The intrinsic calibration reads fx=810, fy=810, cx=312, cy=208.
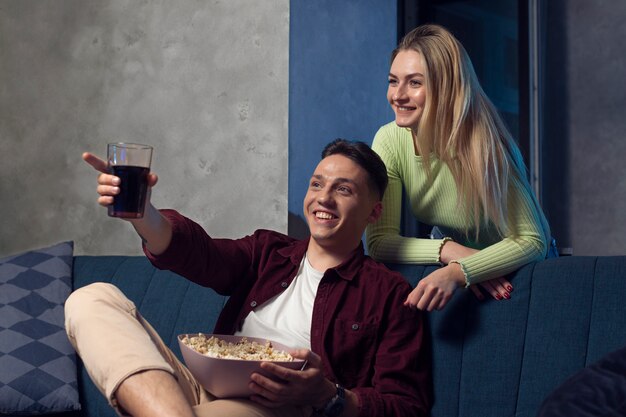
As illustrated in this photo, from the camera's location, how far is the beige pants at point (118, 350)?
150cm

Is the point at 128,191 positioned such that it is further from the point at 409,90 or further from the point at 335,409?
the point at 409,90

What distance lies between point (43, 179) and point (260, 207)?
1285 mm

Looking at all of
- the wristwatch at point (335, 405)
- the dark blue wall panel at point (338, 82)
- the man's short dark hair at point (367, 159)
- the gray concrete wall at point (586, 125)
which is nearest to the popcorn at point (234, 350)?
the wristwatch at point (335, 405)

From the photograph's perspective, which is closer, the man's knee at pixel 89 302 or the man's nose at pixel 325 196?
the man's knee at pixel 89 302

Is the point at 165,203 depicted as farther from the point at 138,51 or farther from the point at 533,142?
the point at 533,142

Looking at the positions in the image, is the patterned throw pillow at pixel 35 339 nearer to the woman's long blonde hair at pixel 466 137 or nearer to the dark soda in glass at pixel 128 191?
the dark soda in glass at pixel 128 191

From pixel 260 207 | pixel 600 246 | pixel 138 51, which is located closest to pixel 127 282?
pixel 260 207

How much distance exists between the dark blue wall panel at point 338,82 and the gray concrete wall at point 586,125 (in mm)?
1893

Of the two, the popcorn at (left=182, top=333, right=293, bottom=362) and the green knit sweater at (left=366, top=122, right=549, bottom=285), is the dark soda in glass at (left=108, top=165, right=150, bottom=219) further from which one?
the green knit sweater at (left=366, top=122, right=549, bottom=285)

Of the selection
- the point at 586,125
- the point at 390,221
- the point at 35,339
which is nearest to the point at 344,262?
the point at 390,221

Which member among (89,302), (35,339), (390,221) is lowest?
(35,339)

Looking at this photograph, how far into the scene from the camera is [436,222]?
7.07 feet

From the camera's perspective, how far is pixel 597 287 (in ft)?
5.81

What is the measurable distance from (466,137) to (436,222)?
268mm
